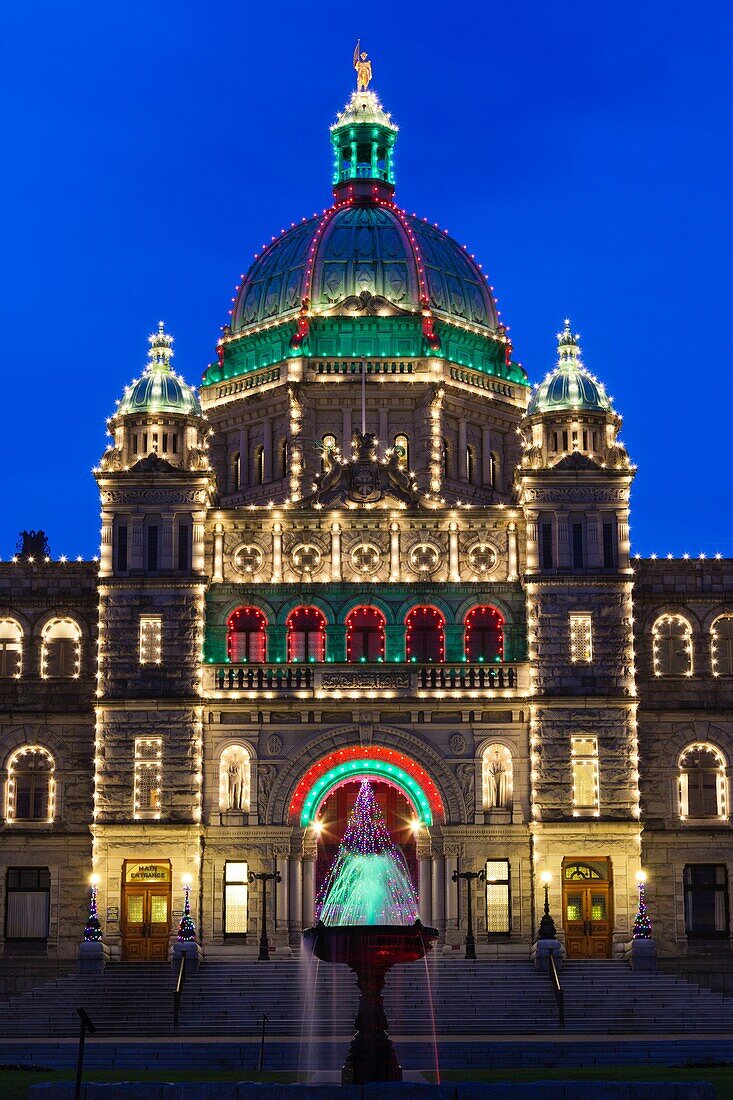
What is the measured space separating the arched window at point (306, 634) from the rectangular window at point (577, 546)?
394 inches

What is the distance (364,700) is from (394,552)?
6.30 m

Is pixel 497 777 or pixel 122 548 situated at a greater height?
pixel 122 548

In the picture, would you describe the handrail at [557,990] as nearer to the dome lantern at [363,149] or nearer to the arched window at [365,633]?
the arched window at [365,633]

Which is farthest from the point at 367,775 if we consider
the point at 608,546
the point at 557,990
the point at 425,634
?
the point at 557,990

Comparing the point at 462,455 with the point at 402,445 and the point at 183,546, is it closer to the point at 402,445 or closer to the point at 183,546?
the point at 402,445

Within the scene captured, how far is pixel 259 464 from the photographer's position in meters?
85.0

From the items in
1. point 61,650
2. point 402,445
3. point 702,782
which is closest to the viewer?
point 702,782

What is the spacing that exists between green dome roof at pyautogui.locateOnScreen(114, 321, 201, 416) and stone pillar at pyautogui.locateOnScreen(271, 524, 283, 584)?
5.72 meters

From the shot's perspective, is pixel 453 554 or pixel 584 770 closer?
pixel 584 770

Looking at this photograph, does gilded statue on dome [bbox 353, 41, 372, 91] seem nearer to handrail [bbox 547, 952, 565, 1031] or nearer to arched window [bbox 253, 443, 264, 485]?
arched window [bbox 253, 443, 264, 485]

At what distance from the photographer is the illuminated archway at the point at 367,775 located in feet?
232

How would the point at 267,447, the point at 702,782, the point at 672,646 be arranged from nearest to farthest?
the point at 702,782
the point at 672,646
the point at 267,447

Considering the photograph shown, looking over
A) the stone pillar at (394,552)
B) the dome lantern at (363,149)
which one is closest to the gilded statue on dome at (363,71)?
the dome lantern at (363,149)

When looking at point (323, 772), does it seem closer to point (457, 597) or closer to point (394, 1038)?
point (457, 597)
